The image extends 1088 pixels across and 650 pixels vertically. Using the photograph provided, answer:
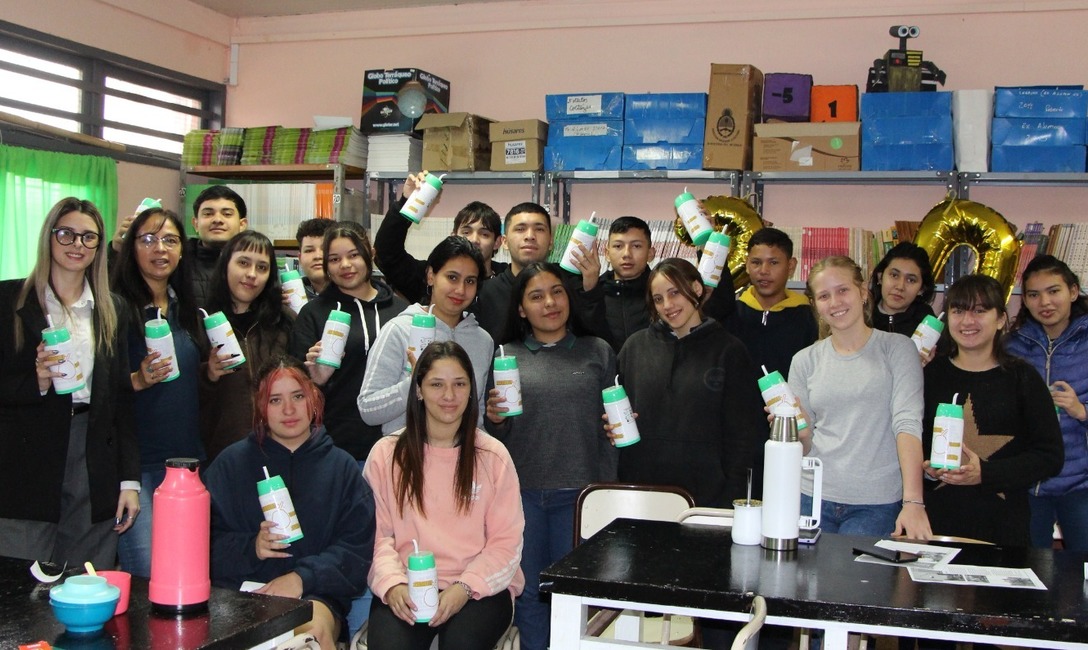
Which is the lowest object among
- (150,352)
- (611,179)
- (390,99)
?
(150,352)

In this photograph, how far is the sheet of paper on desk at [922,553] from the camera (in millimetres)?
2199

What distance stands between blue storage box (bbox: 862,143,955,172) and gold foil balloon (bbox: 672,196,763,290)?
773mm

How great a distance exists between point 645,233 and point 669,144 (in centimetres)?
158

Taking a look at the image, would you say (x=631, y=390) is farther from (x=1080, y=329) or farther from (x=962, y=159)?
(x=962, y=159)

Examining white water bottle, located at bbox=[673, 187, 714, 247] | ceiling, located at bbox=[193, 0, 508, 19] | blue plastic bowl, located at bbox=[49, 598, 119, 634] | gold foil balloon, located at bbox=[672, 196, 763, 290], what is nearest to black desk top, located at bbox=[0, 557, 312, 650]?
blue plastic bowl, located at bbox=[49, 598, 119, 634]

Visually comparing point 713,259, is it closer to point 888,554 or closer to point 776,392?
point 776,392

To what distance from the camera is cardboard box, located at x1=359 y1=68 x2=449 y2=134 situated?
5914 mm

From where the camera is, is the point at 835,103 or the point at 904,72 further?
the point at 835,103

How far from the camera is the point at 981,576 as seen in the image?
2.10 metres

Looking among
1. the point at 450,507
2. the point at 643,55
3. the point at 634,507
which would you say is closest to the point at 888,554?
the point at 634,507

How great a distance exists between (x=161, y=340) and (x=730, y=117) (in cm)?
327

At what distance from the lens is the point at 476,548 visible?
278 centimetres

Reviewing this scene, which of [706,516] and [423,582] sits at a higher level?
[706,516]

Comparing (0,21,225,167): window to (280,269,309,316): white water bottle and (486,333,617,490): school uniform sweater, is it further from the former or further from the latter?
(486,333,617,490): school uniform sweater
